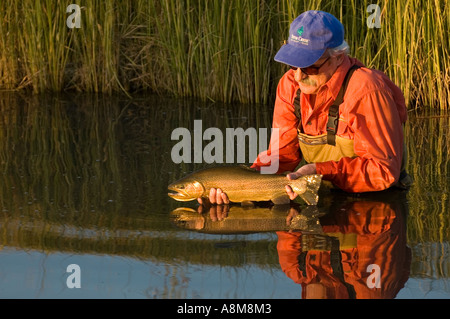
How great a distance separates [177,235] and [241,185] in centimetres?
47

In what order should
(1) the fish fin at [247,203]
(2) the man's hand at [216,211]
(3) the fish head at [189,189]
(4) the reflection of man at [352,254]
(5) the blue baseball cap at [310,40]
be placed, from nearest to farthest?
(4) the reflection of man at [352,254] < (5) the blue baseball cap at [310,40] < (3) the fish head at [189,189] < (2) the man's hand at [216,211] < (1) the fish fin at [247,203]

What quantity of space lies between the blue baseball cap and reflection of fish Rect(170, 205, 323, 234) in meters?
0.86

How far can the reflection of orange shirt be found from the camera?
4672mm

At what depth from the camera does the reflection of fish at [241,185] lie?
468 centimetres

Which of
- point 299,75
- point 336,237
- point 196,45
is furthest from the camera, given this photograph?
point 196,45

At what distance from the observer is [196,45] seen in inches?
325

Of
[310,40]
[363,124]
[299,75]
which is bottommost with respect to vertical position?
[363,124]

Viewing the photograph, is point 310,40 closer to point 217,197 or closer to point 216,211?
point 217,197

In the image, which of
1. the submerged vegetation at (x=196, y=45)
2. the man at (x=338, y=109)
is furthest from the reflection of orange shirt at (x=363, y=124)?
the submerged vegetation at (x=196, y=45)

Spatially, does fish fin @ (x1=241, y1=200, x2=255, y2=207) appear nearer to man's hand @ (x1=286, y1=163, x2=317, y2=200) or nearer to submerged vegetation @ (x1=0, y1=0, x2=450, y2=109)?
man's hand @ (x1=286, y1=163, x2=317, y2=200)

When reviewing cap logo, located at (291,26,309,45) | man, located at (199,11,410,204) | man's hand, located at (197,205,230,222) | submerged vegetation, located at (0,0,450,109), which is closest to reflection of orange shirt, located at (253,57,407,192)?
man, located at (199,11,410,204)

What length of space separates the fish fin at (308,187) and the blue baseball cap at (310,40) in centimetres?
61

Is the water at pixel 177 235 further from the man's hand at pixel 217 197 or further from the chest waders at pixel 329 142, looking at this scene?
the chest waders at pixel 329 142

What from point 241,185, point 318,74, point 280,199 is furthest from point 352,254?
point 318,74
